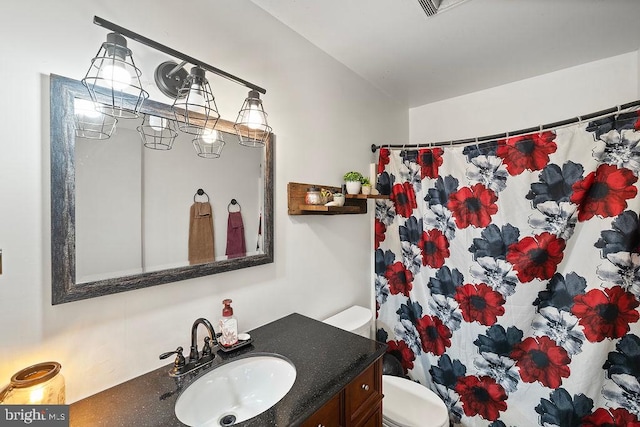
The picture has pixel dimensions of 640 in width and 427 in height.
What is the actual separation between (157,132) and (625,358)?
7.71 feet

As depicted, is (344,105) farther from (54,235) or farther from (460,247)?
(54,235)

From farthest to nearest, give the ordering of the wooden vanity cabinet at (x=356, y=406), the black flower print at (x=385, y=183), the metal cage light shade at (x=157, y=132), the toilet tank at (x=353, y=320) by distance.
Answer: the black flower print at (x=385, y=183)
the toilet tank at (x=353, y=320)
the metal cage light shade at (x=157, y=132)
the wooden vanity cabinet at (x=356, y=406)

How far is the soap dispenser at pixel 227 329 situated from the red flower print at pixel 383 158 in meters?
1.51

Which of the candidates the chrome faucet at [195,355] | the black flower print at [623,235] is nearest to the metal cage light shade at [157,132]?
the chrome faucet at [195,355]

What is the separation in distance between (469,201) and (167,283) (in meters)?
1.74

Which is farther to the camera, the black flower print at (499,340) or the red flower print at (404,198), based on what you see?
the red flower print at (404,198)

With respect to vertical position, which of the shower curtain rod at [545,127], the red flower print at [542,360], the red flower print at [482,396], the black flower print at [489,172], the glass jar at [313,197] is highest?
the shower curtain rod at [545,127]

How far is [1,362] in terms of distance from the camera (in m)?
0.76

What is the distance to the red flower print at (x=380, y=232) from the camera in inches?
85.7

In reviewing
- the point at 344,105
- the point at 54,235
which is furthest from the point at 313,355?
the point at 344,105

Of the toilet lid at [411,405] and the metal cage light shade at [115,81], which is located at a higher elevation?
the metal cage light shade at [115,81]

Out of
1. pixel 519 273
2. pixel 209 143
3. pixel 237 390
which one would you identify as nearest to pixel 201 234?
pixel 209 143

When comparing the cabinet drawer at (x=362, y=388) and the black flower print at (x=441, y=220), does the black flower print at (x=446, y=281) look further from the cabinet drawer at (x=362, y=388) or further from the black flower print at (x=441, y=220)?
the cabinet drawer at (x=362, y=388)

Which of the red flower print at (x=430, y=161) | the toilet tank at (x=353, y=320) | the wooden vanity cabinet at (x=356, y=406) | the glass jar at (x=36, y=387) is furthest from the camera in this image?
the red flower print at (x=430, y=161)
